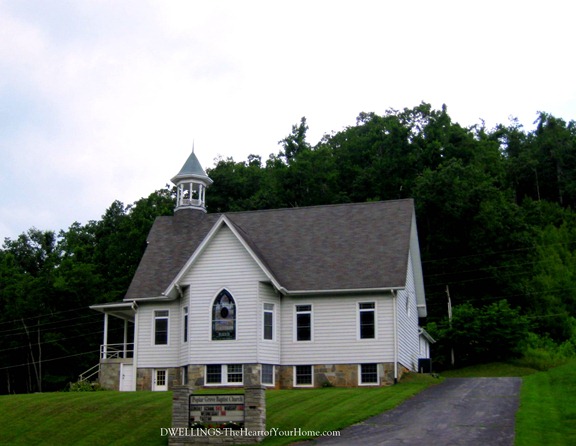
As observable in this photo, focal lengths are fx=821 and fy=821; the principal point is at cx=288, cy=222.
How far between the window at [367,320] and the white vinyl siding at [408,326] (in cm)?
105

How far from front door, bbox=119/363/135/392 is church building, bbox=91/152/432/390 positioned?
45mm

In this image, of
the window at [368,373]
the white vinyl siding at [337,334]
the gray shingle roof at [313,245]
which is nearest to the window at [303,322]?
the white vinyl siding at [337,334]

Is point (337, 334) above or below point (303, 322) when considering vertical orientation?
below

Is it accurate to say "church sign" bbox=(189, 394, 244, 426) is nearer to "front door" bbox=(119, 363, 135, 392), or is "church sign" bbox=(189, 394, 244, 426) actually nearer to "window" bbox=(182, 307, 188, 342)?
"window" bbox=(182, 307, 188, 342)

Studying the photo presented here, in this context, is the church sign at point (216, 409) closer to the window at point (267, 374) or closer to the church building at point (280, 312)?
the church building at point (280, 312)

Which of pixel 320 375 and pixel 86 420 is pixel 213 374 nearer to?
pixel 320 375

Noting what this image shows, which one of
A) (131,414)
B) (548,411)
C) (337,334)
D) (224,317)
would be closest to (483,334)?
(337,334)

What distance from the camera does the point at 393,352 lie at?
32688mm

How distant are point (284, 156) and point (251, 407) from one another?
54396mm

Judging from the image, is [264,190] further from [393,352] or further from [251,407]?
[251,407]

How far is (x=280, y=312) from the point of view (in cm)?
3444

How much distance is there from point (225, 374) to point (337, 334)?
191 inches

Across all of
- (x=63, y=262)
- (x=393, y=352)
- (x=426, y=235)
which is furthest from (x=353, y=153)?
(x=393, y=352)

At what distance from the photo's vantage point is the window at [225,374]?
1314 inches
